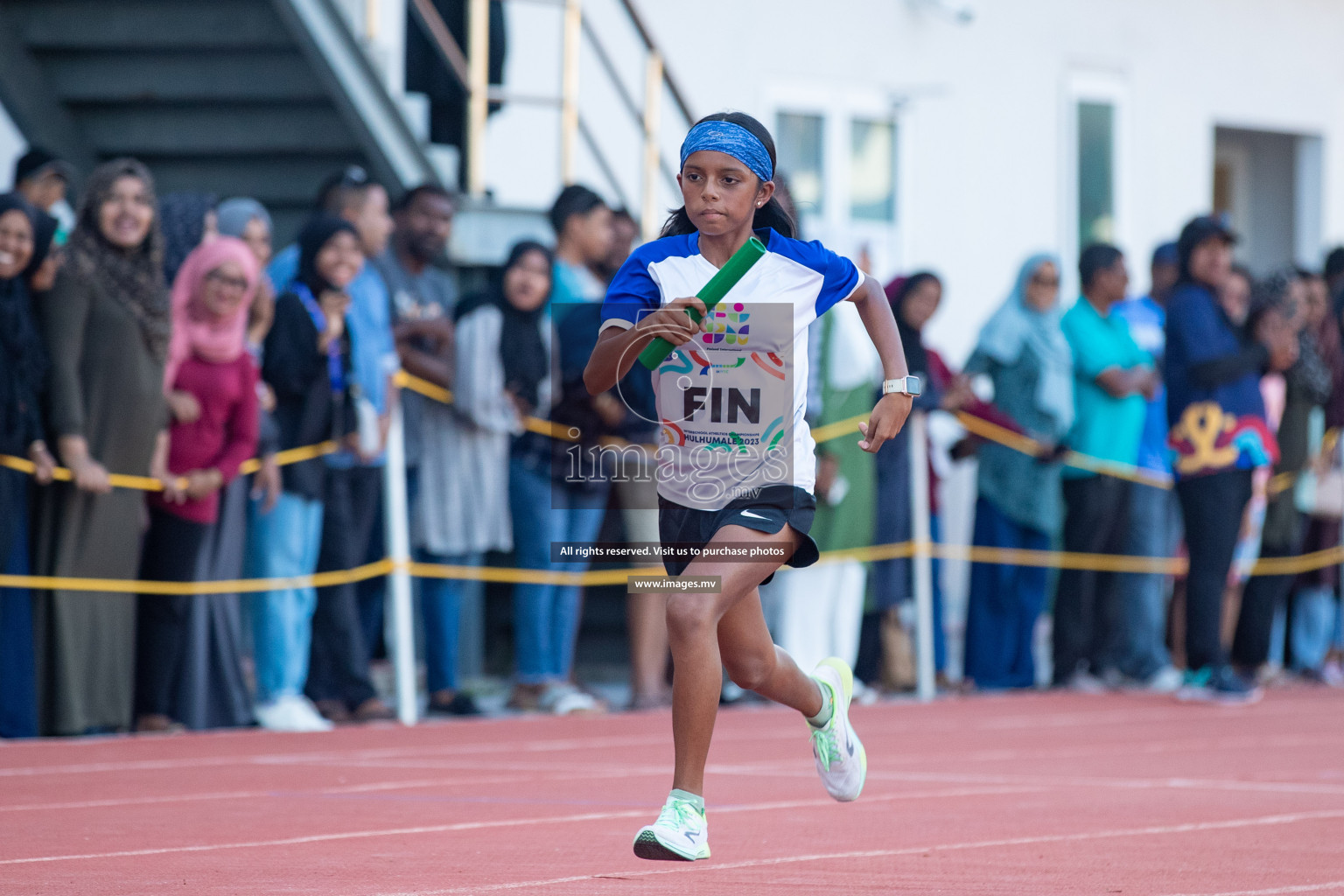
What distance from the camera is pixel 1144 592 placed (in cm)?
1187

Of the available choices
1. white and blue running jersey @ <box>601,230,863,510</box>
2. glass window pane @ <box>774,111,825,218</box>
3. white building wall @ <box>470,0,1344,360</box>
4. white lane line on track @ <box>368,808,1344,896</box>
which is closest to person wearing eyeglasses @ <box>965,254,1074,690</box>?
white building wall @ <box>470,0,1344,360</box>

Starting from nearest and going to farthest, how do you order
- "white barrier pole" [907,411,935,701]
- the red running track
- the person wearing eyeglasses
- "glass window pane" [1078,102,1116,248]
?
the red running track → "white barrier pole" [907,411,935,701] → the person wearing eyeglasses → "glass window pane" [1078,102,1116,248]

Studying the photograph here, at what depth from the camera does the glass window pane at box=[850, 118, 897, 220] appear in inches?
589

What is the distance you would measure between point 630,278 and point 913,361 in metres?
6.11

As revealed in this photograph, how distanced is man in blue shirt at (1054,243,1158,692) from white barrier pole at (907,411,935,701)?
998 mm

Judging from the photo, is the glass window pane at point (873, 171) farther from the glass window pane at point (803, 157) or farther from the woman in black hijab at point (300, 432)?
the woman in black hijab at point (300, 432)

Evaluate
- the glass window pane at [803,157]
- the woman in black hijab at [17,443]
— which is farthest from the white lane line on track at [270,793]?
the glass window pane at [803,157]

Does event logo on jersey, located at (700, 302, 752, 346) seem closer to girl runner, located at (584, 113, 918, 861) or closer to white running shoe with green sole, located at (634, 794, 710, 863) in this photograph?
girl runner, located at (584, 113, 918, 861)

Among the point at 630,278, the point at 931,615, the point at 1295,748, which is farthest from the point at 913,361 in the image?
the point at 630,278

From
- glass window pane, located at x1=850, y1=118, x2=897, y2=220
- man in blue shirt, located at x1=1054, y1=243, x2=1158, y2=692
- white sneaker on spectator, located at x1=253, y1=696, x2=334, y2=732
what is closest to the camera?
white sneaker on spectator, located at x1=253, y1=696, x2=334, y2=732

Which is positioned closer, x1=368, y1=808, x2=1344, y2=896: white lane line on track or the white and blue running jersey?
x1=368, y1=808, x2=1344, y2=896: white lane line on track

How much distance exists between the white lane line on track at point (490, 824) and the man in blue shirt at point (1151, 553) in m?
5.14

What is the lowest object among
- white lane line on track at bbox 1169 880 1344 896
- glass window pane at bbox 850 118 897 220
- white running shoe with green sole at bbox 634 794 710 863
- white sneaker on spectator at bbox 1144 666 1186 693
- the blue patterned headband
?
white sneaker on spectator at bbox 1144 666 1186 693

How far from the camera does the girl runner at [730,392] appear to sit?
4.85m
